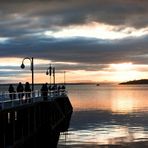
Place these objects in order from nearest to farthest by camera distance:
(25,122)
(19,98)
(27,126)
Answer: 1. (19,98)
2. (25,122)
3. (27,126)

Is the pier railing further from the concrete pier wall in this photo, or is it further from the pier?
the concrete pier wall

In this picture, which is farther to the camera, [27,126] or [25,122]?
[27,126]

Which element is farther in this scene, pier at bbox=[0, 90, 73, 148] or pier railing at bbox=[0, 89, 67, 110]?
pier railing at bbox=[0, 89, 67, 110]

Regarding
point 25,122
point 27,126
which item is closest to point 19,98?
point 25,122

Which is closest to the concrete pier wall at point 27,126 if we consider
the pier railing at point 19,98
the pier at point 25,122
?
the pier at point 25,122

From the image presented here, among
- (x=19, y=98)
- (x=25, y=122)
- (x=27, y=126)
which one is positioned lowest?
(x=27, y=126)

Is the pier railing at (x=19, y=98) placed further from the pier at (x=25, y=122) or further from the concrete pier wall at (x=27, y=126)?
the concrete pier wall at (x=27, y=126)

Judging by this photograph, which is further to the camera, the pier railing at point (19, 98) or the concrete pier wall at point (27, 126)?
the pier railing at point (19, 98)

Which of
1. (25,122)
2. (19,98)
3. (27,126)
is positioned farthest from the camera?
(27,126)

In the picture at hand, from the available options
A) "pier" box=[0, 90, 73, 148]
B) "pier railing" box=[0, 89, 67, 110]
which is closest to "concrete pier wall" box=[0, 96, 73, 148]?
"pier" box=[0, 90, 73, 148]

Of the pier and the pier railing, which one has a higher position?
the pier railing

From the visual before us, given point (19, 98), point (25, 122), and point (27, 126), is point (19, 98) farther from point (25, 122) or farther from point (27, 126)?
point (27, 126)

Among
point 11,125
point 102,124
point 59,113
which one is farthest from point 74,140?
point 102,124

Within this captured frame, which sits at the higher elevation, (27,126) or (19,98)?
(19,98)
